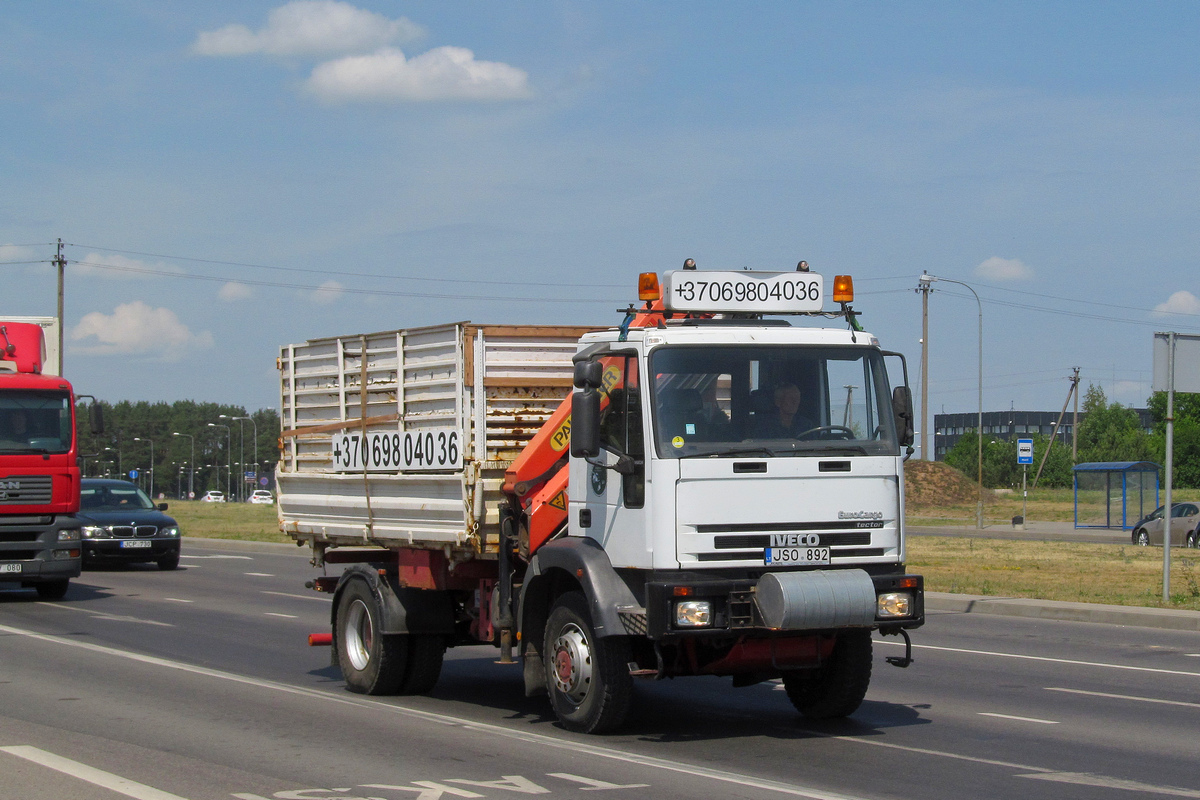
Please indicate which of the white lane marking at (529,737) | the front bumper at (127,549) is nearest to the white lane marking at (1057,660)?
the white lane marking at (529,737)

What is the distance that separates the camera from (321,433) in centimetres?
1184

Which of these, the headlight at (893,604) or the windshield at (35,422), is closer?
the headlight at (893,604)

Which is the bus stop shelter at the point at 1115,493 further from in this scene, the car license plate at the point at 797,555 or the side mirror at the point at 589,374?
the side mirror at the point at 589,374

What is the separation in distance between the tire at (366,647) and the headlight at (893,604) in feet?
13.5

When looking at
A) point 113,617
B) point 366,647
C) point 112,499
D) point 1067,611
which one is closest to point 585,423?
point 366,647

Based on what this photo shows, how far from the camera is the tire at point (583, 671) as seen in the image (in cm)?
846

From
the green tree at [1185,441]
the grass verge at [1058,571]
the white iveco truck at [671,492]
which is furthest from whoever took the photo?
the green tree at [1185,441]

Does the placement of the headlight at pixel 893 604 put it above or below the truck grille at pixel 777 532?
below

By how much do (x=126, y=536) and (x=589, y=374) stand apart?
20.2 meters

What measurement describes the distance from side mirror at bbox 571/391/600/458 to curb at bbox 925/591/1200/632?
10.8 meters

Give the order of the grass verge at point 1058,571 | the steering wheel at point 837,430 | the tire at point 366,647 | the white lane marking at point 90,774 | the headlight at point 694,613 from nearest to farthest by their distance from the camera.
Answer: the white lane marking at point 90,774 < the headlight at point 694,613 < the steering wheel at point 837,430 < the tire at point 366,647 < the grass verge at point 1058,571

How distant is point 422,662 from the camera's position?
10.9 metres

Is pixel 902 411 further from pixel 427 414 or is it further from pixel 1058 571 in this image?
pixel 1058 571

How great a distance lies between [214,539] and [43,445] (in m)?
17.8
